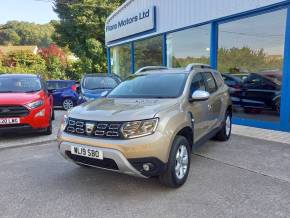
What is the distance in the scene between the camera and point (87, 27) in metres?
27.8

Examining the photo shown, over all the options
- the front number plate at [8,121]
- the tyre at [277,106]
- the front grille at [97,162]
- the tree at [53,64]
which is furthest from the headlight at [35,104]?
the tree at [53,64]

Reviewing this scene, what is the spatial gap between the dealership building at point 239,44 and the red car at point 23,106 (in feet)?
17.4

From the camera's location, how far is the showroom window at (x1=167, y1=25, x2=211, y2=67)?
371 inches

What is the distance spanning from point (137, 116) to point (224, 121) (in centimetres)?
309

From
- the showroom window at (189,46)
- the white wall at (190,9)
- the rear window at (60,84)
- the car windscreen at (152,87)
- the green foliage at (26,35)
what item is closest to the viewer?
the car windscreen at (152,87)

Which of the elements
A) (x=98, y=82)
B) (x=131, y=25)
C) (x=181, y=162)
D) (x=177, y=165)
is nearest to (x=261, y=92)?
(x=181, y=162)

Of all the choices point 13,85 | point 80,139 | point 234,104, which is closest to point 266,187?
point 80,139

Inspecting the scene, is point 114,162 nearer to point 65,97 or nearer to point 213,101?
point 213,101

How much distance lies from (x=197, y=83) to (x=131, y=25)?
9288 mm

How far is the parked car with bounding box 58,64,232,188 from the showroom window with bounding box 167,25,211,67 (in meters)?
4.93

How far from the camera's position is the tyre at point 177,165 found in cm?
Result: 364

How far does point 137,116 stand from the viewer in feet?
11.5

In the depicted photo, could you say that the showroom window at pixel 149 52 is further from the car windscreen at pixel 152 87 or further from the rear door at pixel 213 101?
the car windscreen at pixel 152 87

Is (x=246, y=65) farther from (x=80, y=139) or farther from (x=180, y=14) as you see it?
(x=80, y=139)
